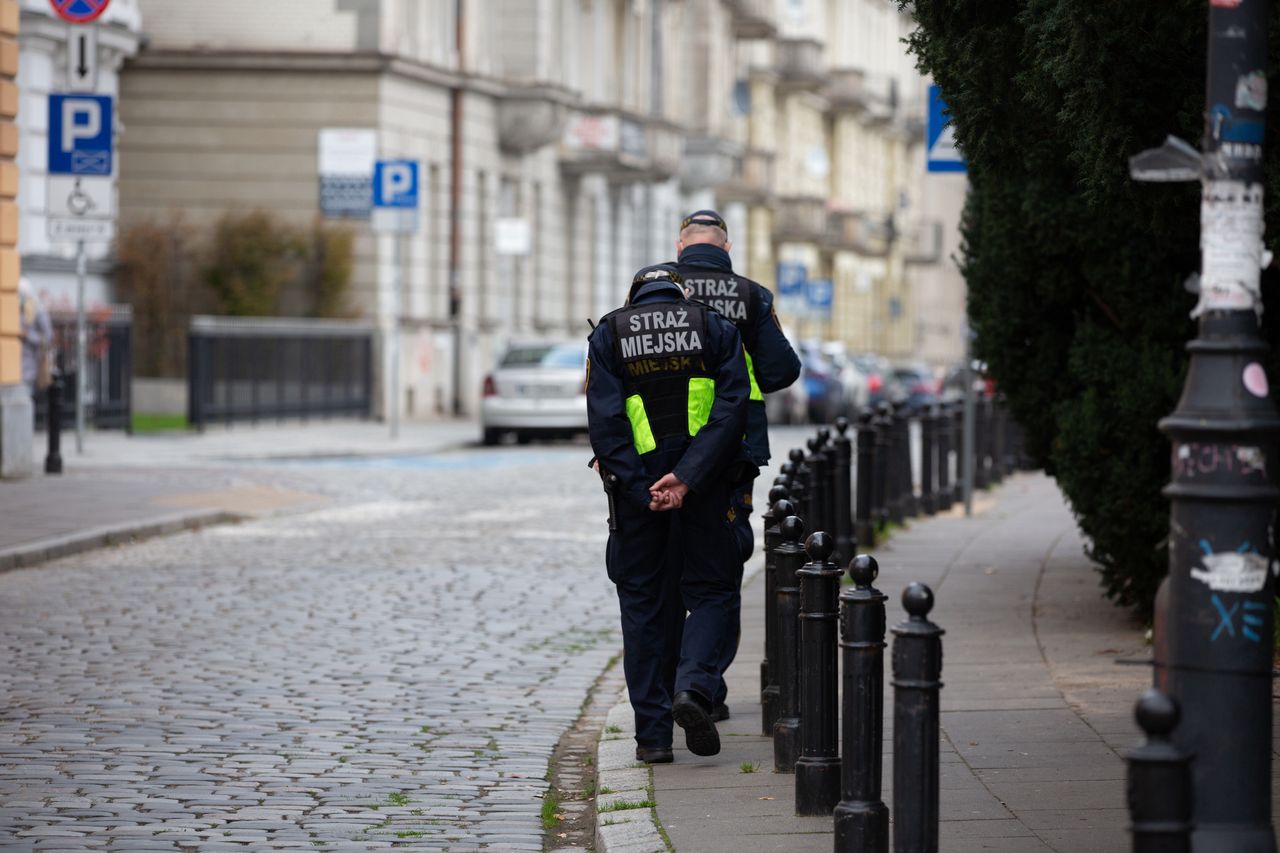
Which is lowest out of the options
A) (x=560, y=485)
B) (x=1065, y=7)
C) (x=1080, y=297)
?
(x=560, y=485)

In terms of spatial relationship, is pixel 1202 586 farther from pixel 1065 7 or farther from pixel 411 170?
pixel 411 170

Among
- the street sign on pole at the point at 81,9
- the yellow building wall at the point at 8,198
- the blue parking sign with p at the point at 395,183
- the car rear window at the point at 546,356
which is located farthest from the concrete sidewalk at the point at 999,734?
the blue parking sign with p at the point at 395,183

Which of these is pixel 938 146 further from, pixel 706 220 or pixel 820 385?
pixel 820 385

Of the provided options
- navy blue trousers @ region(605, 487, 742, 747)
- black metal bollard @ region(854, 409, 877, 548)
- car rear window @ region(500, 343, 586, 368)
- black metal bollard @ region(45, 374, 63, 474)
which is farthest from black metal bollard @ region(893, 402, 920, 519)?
car rear window @ region(500, 343, 586, 368)

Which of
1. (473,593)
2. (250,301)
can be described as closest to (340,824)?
(473,593)

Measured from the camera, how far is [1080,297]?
10.8 metres

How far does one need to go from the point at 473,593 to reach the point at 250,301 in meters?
24.9

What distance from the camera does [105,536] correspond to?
1630cm

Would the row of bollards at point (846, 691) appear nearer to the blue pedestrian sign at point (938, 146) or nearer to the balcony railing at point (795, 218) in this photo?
the blue pedestrian sign at point (938, 146)

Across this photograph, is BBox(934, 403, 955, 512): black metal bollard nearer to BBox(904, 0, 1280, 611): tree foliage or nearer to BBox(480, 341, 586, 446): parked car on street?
BBox(904, 0, 1280, 611): tree foliage

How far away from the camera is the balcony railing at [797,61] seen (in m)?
69.2

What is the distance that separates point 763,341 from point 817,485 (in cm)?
384

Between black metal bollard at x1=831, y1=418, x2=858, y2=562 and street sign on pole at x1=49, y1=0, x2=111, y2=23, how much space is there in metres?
10.5

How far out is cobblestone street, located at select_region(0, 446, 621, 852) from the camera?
7.31 metres
